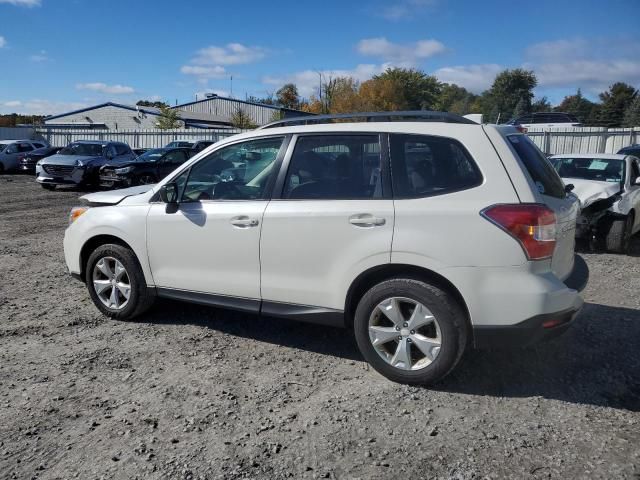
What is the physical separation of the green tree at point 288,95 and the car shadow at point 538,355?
7623cm

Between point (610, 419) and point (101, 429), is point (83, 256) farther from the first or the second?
point (610, 419)

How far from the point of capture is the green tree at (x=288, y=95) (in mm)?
79806

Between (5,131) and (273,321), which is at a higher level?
(5,131)

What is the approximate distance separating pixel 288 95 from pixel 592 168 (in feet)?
247

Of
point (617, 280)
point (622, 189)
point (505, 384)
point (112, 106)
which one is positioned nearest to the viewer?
point (505, 384)

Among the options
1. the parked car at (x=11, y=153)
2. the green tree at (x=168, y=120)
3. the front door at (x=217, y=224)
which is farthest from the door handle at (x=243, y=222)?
the green tree at (x=168, y=120)

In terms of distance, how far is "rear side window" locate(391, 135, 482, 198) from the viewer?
3.59m

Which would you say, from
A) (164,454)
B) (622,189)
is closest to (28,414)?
(164,454)

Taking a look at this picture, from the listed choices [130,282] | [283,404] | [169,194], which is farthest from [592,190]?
[130,282]

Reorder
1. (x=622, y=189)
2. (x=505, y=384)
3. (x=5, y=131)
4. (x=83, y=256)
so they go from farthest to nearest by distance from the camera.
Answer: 1. (x=5, y=131)
2. (x=622, y=189)
3. (x=83, y=256)
4. (x=505, y=384)

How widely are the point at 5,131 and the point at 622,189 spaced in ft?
144

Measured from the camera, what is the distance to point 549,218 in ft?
11.2

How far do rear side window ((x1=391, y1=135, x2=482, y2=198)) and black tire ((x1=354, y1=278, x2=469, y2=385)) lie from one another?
638mm

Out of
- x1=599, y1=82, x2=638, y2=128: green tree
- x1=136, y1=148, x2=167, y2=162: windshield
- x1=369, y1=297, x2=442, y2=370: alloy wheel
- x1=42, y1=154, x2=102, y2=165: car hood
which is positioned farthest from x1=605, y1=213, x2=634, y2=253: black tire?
x1=599, y1=82, x2=638, y2=128: green tree
